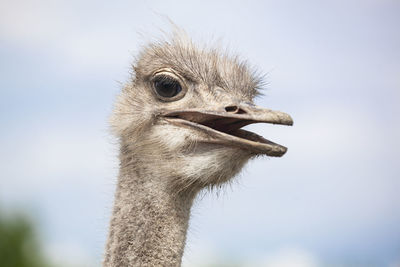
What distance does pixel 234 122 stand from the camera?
10.6ft

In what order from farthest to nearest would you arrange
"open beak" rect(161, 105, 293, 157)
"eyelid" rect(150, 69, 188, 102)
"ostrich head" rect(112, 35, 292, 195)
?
"eyelid" rect(150, 69, 188, 102)
"ostrich head" rect(112, 35, 292, 195)
"open beak" rect(161, 105, 293, 157)

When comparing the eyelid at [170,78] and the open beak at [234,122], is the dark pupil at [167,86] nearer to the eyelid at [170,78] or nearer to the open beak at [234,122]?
the eyelid at [170,78]

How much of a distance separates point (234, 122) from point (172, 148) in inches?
13.9

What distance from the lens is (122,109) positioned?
3676 millimetres

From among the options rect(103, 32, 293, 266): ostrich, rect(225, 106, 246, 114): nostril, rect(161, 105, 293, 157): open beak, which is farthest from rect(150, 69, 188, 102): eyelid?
rect(225, 106, 246, 114): nostril

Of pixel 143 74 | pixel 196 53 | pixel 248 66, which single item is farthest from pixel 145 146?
pixel 248 66
